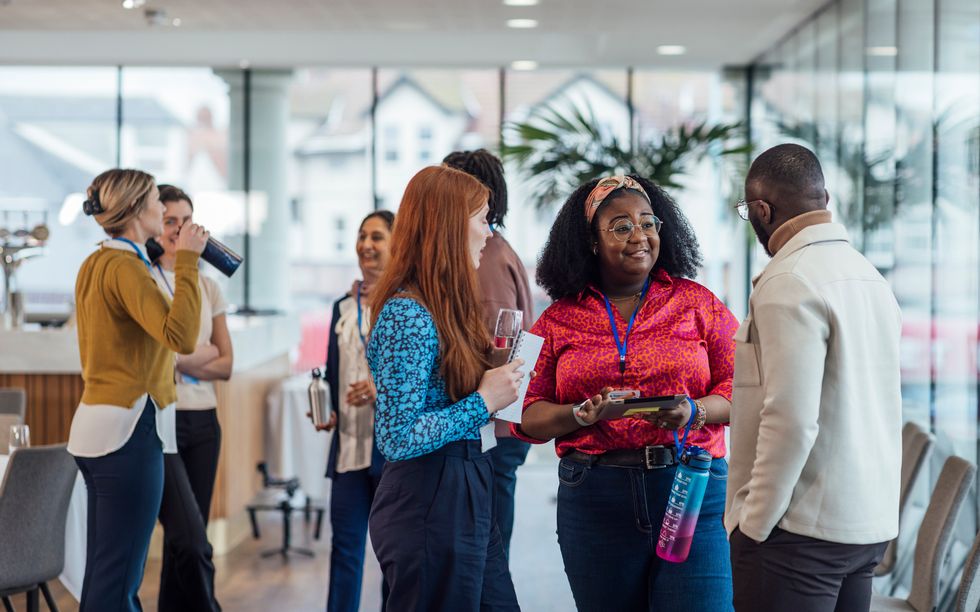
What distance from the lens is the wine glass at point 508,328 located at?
7.31 ft

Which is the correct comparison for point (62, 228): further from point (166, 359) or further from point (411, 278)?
point (411, 278)

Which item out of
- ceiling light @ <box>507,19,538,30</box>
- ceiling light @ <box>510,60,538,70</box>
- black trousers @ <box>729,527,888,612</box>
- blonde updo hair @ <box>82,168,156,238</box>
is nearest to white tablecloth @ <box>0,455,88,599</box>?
blonde updo hair @ <box>82,168,156,238</box>

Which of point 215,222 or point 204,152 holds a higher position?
point 204,152

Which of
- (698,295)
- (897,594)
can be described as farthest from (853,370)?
(897,594)

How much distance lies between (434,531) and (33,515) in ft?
6.00

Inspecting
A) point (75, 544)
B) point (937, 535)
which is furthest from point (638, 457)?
point (75, 544)

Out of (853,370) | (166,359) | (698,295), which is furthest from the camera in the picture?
(166,359)

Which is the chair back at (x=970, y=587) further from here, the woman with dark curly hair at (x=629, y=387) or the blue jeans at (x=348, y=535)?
the blue jeans at (x=348, y=535)

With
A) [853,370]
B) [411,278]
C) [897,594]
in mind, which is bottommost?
[897,594]

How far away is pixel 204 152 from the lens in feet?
34.3

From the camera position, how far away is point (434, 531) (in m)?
2.15

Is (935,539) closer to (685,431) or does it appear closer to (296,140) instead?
(685,431)

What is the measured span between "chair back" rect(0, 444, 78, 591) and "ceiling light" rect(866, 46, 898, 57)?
4.69m

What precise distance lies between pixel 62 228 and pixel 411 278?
9258 mm
